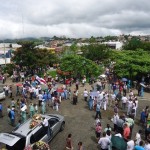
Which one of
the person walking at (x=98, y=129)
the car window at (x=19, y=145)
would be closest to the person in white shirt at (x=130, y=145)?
the person walking at (x=98, y=129)

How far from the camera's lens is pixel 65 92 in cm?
2678

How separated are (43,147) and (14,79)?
86.7 feet

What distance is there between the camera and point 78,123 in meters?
20.0

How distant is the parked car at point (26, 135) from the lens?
44.3 ft

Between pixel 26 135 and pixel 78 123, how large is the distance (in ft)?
21.1

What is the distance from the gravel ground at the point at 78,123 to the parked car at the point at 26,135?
904mm

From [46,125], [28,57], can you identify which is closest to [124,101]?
[46,125]

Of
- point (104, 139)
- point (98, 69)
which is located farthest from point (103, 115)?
point (98, 69)

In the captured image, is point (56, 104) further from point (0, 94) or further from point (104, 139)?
point (104, 139)

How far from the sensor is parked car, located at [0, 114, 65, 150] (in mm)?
13492

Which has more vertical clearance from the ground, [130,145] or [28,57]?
[28,57]

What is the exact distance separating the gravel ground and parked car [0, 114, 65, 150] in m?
0.90

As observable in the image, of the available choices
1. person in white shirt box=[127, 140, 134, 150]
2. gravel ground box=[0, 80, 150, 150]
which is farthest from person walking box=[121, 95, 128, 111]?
person in white shirt box=[127, 140, 134, 150]

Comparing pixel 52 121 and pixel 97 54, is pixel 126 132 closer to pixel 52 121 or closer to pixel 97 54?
pixel 52 121
